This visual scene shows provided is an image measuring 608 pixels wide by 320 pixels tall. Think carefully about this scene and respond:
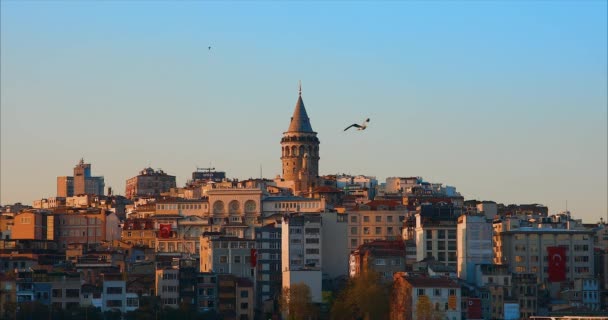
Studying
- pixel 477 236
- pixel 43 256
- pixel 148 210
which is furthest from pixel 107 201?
pixel 477 236

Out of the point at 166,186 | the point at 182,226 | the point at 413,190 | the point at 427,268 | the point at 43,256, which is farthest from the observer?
the point at 166,186

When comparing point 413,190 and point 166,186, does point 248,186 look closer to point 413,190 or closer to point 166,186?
point 413,190

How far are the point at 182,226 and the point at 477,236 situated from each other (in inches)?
1219

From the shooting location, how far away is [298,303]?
97250mm

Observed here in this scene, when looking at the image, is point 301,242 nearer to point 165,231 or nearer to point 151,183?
point 165,231

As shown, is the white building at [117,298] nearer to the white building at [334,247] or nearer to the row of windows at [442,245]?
the white building at [334,247]

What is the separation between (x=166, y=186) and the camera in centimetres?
18012

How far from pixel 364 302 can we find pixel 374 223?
2722 cm

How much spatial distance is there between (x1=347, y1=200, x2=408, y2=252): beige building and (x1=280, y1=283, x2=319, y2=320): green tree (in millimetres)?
20218

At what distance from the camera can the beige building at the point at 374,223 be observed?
12006 centimetres

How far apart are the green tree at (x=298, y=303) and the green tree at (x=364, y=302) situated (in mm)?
1346

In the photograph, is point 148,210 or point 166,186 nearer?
point 148,210

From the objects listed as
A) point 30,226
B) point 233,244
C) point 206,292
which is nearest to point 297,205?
point 30,226

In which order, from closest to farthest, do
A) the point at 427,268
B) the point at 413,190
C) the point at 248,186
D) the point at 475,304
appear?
the point at 475,304 < the point at 427,268 < the point at 248,186 < the point at 413,190
